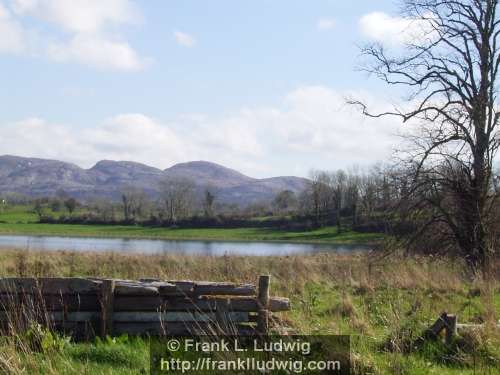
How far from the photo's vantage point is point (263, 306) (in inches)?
350

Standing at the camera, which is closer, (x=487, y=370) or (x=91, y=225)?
(x=487, y=370)

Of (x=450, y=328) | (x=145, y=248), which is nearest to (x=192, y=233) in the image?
(x=145, y=248)

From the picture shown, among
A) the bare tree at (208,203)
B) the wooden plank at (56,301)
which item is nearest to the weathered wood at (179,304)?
the wooden plank at (56,301)

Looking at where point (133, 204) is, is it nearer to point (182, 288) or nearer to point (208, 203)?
point (208, 203)

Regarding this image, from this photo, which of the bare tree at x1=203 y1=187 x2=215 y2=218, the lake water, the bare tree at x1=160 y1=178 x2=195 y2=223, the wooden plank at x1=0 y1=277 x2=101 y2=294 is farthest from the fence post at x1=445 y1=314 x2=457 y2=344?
the bare tree at x1=203 y1=187 x2=215 y2=218

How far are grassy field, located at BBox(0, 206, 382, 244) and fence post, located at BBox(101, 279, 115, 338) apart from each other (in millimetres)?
63012

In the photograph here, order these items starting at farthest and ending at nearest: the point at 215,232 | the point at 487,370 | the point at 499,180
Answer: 1. the point at 215,232
2. the point at 499,180
3. the point at 487,370

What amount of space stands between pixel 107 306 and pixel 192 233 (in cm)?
7522

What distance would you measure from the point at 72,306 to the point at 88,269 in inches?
389

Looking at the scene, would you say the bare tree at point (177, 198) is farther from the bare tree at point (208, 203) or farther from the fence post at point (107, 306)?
the fence post at point (107, 306)

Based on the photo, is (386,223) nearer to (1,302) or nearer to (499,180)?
(499,180)

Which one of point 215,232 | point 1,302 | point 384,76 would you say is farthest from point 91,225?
point 1,302

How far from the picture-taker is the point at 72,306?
9000 mm

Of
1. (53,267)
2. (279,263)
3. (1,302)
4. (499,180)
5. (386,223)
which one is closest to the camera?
(1,302)
